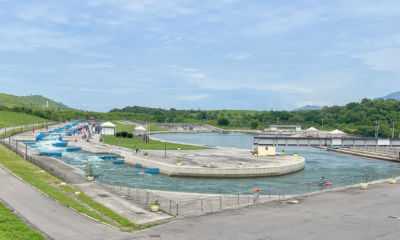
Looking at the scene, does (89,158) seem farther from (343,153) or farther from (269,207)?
(343,153)

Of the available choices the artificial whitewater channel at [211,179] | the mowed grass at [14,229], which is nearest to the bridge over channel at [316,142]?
the artificial whitewater channel at [211,179]

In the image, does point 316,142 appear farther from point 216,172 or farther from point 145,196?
point 145,196

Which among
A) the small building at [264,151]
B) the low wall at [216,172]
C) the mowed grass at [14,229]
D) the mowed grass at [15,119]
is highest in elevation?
the mowed grass at [15,119]

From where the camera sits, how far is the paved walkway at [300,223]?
2094 cm

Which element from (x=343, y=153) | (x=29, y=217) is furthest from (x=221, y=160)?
(x=343, y=153)

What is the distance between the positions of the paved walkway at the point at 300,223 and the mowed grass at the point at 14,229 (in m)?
5.95

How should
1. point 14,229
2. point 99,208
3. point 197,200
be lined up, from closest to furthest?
point 14,229 < point 99,208 < point 197,200

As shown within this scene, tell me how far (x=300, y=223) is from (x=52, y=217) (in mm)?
17191

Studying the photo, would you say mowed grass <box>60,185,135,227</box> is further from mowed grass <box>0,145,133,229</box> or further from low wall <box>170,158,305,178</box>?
low wall <box>170,158,305,178</box>

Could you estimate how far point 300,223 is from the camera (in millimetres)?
23609

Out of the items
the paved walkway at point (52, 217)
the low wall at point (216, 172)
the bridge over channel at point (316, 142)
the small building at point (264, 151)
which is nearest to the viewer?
the paved walkway at point (52, 217)

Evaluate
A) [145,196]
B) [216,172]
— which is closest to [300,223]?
[145,196]

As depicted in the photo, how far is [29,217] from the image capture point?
22797mm

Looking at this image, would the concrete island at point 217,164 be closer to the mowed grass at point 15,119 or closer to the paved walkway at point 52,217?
the paved walkway at point 52,217
